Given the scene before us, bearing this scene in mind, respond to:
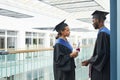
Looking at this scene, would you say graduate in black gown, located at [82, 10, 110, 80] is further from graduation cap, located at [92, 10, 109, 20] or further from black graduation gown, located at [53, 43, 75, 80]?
black graduation gown, located at [53, 43, 75, 80]

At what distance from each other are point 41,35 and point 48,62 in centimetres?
1746

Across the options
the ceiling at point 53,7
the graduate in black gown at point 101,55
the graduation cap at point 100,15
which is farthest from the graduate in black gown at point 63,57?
the ceiling at point 53,7

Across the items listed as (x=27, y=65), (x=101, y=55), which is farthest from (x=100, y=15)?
(x=27, y=65)

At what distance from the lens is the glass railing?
8.91 feet

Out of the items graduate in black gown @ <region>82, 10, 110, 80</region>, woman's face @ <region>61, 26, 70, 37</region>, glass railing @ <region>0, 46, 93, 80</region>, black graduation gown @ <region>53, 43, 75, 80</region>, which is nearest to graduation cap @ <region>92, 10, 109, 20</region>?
graduate in black gown @ <region>82, 10, 110, 80</region>

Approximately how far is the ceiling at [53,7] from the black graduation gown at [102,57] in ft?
28.1

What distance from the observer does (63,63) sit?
96.6 inches

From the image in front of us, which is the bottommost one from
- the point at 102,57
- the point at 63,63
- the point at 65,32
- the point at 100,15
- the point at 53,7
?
the point at 63,63

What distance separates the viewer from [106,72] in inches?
82.5

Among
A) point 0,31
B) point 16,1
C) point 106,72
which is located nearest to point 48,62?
point 106,72

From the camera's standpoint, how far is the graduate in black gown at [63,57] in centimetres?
246

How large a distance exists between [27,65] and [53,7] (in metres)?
10.9

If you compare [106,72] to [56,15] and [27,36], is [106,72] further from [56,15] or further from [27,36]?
[27,36]

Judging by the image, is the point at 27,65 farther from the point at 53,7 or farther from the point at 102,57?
the point at 53,7
